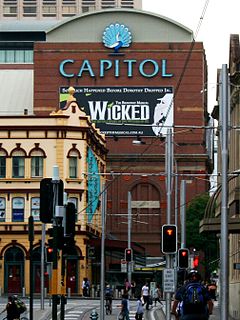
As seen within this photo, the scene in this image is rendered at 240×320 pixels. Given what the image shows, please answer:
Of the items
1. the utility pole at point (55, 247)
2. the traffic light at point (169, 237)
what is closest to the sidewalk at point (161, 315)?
the traffic light at point (169, 237)

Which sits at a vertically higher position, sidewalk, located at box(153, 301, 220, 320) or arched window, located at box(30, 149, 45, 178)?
arched window, located at box(30, 149, 45, 178)

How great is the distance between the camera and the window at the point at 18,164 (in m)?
89.4

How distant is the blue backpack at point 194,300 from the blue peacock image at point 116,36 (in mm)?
97230

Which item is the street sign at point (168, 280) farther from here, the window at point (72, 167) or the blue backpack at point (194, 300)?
the window at point (72, 167)

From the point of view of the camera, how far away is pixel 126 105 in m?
117

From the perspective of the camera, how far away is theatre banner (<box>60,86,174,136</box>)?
116m

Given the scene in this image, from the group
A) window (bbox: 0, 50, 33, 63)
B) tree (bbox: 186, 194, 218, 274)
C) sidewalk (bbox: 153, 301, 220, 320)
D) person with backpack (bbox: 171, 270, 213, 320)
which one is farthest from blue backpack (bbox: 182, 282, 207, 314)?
window (bbox: 0, 50, 33, 63)

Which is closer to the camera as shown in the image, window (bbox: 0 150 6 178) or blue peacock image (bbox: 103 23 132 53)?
window (bbox: 0 150 6 178)

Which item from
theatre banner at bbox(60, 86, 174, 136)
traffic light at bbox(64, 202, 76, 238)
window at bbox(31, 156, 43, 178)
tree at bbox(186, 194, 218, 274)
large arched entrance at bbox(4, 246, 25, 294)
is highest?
theatre banner at bbox(60, 86, 174, 136)

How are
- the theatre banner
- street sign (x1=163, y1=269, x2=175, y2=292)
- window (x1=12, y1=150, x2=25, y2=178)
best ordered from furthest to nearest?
the theatre banner → window (x1=12, y1=150, x2=25, y2=178) → street sign (x1=163, y1=269, x2=175, y2=292)

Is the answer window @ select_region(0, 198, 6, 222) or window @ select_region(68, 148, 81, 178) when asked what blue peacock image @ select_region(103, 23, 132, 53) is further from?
window @ select_region(0, 198, 6, 222)

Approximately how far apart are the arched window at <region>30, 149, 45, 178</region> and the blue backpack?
66.9 meters

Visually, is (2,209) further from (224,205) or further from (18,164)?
(224,205)

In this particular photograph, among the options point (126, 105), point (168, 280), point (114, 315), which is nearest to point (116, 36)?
point (126, 105)
